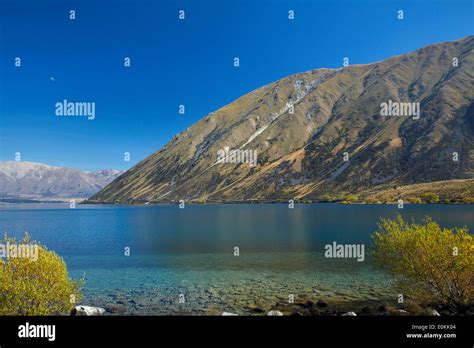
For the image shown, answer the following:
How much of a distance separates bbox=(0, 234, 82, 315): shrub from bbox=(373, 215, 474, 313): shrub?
81.6ft

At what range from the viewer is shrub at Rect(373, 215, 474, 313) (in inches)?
1021

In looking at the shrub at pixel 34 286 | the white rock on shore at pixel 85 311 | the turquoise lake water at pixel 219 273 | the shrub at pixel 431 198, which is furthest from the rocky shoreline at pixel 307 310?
the shrub at pixel 431 198

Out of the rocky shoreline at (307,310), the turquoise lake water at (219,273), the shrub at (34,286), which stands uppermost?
Answer: the shrub at (34,286)

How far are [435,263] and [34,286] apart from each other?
89.6ft

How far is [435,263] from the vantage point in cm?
2691

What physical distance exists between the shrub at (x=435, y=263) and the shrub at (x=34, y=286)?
Result: 24.9 meters

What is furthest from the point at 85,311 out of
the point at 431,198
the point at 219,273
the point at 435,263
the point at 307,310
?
the point at 431,198

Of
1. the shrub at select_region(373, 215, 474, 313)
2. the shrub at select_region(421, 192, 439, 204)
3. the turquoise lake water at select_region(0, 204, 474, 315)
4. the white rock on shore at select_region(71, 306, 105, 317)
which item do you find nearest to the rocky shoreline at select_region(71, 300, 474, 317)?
the white rock on shore at select_region(71, 306, 105, 317)

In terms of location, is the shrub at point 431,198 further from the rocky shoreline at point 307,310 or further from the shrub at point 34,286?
the shrub at point 34,286

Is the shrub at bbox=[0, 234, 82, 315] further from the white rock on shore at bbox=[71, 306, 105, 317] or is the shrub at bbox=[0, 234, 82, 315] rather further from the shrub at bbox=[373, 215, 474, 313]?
the shrub at bbox=[373, 215, 474, 313]

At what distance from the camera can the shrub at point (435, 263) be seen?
85.0ft

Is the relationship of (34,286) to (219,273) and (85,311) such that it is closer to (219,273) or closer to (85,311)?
(85,311)
